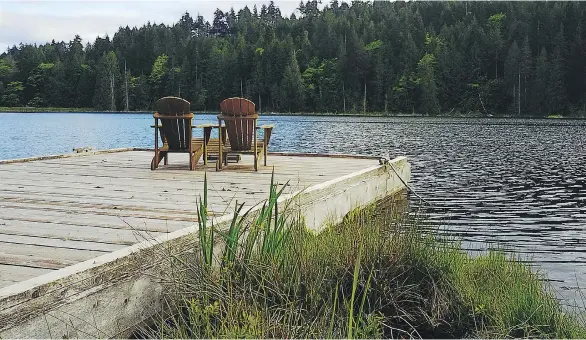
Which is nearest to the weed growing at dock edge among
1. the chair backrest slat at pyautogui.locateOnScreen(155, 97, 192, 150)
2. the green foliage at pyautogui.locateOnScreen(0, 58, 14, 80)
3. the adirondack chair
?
the adirondack chair

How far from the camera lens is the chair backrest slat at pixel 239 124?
28.0 ft

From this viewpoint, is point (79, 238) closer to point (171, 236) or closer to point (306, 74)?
point (171, 236)

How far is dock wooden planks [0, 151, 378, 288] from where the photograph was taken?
3955mm

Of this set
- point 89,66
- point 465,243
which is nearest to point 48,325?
point 465,243

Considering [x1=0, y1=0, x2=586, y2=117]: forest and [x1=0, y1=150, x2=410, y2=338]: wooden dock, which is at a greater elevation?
[x1=0, y1=0, x2=586, y2=117]: forest

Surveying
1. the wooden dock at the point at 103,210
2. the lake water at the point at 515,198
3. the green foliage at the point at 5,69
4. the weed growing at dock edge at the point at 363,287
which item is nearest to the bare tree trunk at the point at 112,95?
the green foliage at the point at 5,69

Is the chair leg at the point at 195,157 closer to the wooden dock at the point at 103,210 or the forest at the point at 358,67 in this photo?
the wooden dock at the point at 103,210

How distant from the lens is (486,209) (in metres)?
11.2

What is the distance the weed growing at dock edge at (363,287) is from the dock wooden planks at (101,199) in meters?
0.56

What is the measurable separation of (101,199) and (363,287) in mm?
2770

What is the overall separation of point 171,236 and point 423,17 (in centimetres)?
12118

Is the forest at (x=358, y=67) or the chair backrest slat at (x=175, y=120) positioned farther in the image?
the forest at (x=358, y=67)

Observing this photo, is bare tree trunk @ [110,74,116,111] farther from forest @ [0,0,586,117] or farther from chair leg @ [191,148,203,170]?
chair leg @ [191,148,203,170]

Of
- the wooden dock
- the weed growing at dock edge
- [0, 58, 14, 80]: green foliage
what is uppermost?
[0, 58, 14, 80]: green foliage
